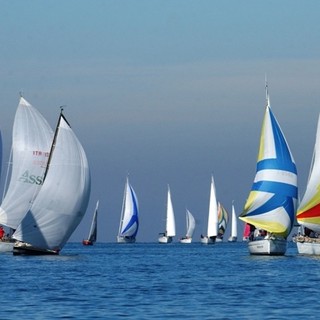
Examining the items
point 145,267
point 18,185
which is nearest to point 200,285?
point 145,267

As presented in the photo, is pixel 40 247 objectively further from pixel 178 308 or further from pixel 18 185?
pixel 178 308

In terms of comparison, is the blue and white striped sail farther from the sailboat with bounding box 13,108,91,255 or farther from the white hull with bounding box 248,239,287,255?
the sailboat with bounding box 13,108,91,255

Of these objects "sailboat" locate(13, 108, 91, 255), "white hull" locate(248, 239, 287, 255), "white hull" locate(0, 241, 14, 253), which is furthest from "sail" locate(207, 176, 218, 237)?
"sailboat" locate(13, 108, 91, 255)

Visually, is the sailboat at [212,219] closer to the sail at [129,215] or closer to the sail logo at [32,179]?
the sail at [129,215]

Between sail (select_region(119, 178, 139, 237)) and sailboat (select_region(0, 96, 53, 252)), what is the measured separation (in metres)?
90.7

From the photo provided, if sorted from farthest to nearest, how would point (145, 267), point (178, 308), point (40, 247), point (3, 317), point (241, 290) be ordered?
point (40, 247) → point (145, 267) → point (241, 290) → point (178, 308) → point (3, 317)

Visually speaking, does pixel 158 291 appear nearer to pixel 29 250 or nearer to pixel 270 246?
pixel 29 250

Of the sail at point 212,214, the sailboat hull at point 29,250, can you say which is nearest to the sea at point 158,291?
the sailboat hull at point 29,250

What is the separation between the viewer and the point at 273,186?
284 ft

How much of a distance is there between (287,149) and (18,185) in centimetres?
1836

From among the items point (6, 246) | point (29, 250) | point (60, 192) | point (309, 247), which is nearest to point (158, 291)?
point (60, 192)

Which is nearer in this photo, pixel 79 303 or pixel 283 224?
pixel 79 303

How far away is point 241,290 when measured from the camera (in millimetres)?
53000

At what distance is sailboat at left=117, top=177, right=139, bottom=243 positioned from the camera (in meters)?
179
